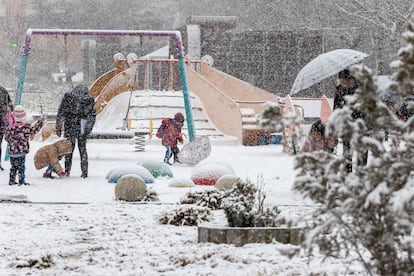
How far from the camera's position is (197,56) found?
121 ft

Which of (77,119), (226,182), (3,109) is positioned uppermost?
(3,109)

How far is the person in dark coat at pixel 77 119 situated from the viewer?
49.1ft

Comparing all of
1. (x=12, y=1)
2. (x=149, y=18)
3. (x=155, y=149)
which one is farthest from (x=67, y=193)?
(x=149, y=18)

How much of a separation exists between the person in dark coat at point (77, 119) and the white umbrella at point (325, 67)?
427 centimetres

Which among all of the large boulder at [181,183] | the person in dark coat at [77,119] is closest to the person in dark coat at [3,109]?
the person in dark coat at [77,119]

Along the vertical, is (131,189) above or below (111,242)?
above

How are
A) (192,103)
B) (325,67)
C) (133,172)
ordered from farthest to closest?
(192,103), (133,172), (325,67)

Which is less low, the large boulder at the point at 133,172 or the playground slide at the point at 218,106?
the playground slide at the point at 218,106

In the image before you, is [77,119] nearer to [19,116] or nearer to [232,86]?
[19,116]

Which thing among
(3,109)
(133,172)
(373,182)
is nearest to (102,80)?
(3,109)

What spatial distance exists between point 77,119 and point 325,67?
4.97m

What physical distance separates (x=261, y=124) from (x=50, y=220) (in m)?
5.61

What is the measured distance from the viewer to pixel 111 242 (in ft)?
25.6

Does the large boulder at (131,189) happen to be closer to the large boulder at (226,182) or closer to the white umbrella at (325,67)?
the large boulder at (226,182)
